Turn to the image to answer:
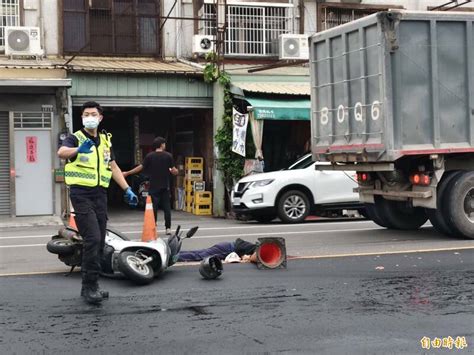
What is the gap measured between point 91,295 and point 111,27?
559 inches

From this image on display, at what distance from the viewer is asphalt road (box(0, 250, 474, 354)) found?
5.46m

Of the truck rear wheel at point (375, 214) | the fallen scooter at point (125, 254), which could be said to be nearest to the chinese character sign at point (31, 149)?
the truck rear wheel at point (375, 214)

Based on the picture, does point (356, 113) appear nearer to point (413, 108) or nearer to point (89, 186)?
point (413, 108)

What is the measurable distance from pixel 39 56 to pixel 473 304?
14.9 m

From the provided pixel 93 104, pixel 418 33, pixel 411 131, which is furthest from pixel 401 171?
pixel 93 104

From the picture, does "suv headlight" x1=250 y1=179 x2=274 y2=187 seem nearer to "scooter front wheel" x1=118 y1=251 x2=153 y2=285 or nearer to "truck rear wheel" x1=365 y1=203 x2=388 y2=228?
"truck rear wheel" x1=365 y1=203 x2=388 y2=228

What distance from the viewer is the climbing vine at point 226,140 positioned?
18.7m

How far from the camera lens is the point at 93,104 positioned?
281 inches

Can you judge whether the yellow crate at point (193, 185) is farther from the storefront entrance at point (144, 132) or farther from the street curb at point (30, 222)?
the street curb at point (30, 222)

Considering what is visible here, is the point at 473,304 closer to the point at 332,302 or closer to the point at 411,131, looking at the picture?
the point at 332,302

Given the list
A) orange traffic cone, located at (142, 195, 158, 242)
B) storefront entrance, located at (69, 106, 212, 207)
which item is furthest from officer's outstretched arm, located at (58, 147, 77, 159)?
storefront entrance, located at (69, 106, 212, 207)

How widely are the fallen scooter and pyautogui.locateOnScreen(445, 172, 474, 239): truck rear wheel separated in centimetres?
475

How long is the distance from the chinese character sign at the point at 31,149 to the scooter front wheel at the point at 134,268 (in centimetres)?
1165

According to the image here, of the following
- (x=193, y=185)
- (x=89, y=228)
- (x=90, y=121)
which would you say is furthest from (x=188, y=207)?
(x=89, y=228)
